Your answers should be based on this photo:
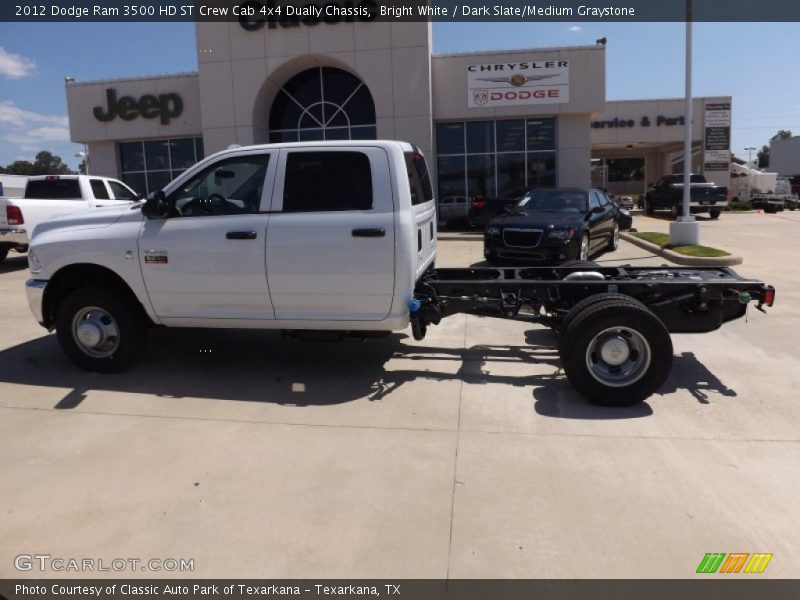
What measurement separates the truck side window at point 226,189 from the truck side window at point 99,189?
1035 centimetres

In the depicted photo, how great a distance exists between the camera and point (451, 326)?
25.8ft

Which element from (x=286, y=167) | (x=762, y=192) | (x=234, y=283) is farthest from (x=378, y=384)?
(x=762, y=192)

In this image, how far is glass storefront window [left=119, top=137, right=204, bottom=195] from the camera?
78.6ft

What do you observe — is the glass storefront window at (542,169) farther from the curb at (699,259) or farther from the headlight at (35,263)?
the headlight at (35,263)

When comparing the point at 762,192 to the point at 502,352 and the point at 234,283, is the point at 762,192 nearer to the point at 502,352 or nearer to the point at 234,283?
the point at 502,352

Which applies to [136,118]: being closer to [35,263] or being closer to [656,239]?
[656,239]

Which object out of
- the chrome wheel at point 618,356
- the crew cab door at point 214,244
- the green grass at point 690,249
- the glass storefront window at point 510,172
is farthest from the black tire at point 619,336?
the glass storefront window at point 510,172

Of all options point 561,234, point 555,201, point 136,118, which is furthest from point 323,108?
point 561,234

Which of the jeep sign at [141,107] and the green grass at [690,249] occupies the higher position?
the jeep sign at [141,107]

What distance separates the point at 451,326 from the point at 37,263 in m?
4.53

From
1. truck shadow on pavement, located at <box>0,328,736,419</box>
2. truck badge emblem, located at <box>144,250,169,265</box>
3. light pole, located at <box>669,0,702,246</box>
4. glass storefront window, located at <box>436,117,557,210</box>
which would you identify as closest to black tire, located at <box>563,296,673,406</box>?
truck shadow on pavement, located at <box>0,328,736,419</box>

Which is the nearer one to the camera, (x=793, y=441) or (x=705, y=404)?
(x=793, y=441)

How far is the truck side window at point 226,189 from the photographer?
18.1 feet

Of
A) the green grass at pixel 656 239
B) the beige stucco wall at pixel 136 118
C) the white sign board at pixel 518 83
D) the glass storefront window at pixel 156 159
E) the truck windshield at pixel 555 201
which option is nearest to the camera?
the truck windshield at pixel 555 201
